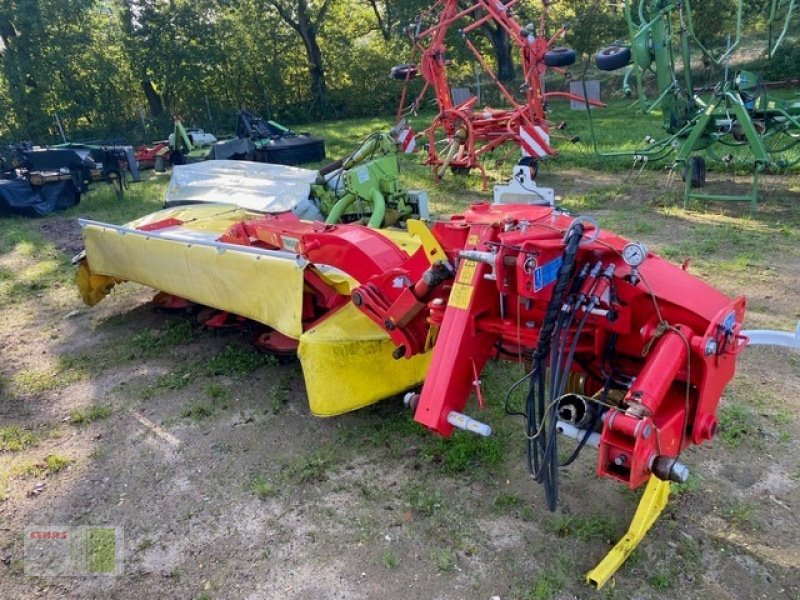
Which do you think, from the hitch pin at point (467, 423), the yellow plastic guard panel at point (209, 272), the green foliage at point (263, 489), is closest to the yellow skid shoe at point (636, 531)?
the hitch pin at point (467, 423)

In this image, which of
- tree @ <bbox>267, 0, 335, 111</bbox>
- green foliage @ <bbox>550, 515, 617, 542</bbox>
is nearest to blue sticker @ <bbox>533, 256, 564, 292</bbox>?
green foliage @ <bbox>550, 515, 617, 542</bbox>

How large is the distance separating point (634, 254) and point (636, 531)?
1.05 m

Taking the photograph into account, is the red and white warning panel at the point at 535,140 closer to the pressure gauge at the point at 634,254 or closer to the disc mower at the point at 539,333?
the disc mower at the point at 539,333

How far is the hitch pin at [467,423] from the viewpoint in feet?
7.34

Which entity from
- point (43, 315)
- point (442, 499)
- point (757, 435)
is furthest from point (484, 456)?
point (43, 315)

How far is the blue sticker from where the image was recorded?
6.91 ft

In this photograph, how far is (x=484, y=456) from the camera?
301 cm

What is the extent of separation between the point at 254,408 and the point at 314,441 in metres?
0.54

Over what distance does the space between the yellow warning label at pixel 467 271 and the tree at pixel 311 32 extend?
20261mm

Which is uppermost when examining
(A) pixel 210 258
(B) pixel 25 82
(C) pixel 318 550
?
(B) pixel 25 82

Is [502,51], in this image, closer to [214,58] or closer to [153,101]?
[214,58]

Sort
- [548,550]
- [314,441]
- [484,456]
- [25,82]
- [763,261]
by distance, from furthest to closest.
A: [25,82] < [763,261] < [314,441] < [484,456] < [548,550]

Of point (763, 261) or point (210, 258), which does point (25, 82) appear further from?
point (763, 261)

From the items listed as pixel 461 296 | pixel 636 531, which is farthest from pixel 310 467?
pixel 636 531
